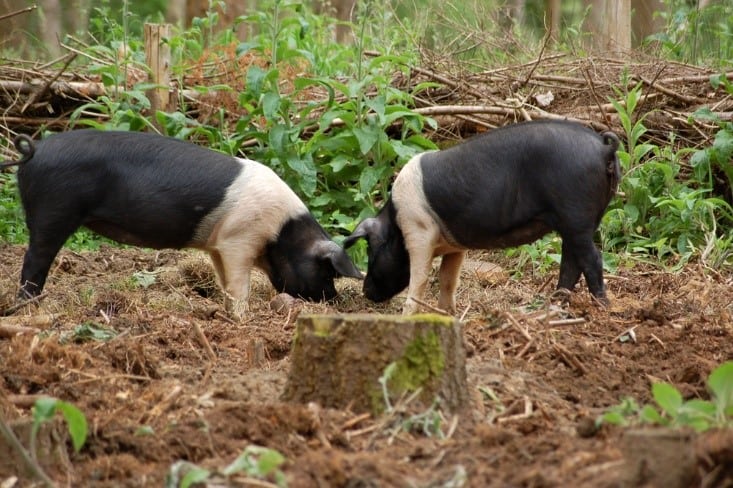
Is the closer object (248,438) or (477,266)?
(248,438)

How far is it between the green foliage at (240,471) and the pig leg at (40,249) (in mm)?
4261

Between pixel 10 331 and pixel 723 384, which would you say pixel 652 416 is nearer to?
pixel 723 384

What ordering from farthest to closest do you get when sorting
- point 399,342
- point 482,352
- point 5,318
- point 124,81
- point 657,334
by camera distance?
point 124,81, point 5,318, point 657,334, point 482,352, point 399,342

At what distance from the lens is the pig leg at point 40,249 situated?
6637mm

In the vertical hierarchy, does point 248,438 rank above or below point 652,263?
above

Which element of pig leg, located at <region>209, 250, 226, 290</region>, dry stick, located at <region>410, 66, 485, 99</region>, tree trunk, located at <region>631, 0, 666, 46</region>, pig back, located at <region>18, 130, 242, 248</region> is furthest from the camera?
tree trunk, located at <region>631, 0, 666, 46</region>

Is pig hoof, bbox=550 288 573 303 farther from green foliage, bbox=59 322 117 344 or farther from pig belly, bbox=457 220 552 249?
green foliage, bbox=59 322 117 344

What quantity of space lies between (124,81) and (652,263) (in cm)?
499

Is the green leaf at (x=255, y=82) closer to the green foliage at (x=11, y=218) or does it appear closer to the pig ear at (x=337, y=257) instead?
the pig ear at (x=337, y=257)

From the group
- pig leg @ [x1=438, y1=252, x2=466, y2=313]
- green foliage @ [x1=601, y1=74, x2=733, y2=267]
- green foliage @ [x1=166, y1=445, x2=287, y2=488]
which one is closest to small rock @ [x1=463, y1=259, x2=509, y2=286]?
pig leg @ [x1=438, y1=252, x2=466, y2=313]


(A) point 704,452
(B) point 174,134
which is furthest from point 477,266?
(A) point 704,452

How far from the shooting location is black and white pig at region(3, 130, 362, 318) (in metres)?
6.63

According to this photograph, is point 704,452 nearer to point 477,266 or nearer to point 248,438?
point 248,438

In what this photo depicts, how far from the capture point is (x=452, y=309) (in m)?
6.57
